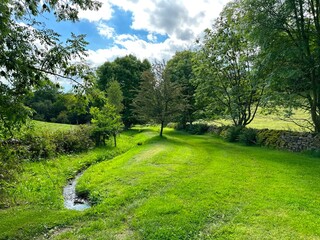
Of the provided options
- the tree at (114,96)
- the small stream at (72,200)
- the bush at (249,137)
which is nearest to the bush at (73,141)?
the small stream at (72,200)

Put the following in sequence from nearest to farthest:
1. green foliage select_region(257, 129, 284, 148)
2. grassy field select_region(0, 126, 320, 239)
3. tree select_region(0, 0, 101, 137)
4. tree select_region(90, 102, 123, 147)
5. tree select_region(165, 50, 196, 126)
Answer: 1. tree select_region(0, 0, 101, 137)
2. grassy field select_region(0, 126, 320, 239)
3. green foliage select_region(257, 129, 284, 148)
4. tree select_region(90, 102, 123, 147)
5. tree select_region(165, 50, 196, 126)

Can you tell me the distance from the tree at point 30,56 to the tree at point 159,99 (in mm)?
20374

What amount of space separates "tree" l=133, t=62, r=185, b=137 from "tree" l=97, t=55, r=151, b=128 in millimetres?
16239

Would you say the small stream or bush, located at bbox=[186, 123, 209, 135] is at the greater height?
bush, located at bbox=[186, 123, 209, 135]

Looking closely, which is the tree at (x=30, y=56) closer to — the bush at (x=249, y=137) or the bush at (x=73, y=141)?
the bush at (x=73, y=141)

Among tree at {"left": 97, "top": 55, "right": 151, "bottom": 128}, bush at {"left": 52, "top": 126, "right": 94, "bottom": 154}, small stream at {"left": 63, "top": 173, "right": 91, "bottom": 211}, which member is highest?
tree at {"left": 97, "top": 55, "right": 151, "bottom": 128}

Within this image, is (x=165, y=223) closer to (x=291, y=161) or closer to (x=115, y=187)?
(x=115, y=187)

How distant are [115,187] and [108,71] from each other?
3668 centimetres

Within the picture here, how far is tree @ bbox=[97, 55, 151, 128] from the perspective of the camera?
A: 141ft

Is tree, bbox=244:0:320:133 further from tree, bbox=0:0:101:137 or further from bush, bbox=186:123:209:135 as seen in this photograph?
bush, bbox=186:123:209:135

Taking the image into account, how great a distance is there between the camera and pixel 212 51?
27.7 metres

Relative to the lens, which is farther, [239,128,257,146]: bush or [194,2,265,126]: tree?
[194,2,265,126]: tree

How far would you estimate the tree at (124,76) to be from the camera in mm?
43000

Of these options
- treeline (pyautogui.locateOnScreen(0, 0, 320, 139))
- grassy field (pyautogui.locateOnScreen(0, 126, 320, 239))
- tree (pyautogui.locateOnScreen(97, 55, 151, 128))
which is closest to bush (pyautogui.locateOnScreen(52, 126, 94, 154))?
treeline (pyautogui.locateOnScreen(0, 0, 320, 139))
